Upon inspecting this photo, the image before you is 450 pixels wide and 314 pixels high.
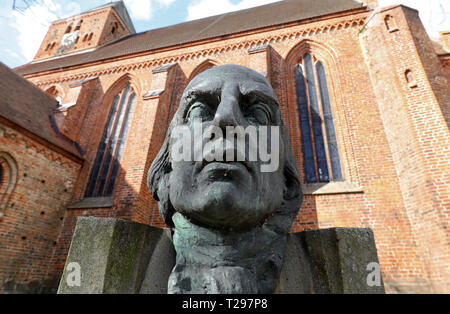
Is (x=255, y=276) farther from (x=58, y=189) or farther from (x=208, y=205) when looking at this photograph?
(x=58, y=189)

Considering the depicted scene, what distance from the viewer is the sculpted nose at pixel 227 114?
1063 millimetres

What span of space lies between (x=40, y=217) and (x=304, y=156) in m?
8.91

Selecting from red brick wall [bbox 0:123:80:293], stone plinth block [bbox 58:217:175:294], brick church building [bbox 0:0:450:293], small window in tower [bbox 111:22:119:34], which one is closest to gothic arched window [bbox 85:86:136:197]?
brick church building [bbox 0:0:450:293]

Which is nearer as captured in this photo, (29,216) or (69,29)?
(29,216)

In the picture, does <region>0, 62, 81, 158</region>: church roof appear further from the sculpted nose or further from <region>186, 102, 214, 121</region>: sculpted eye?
the sculpted nose

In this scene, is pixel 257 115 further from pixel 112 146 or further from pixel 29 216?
pixel 112 146

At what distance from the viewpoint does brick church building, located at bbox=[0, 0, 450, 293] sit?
5344 millimetres

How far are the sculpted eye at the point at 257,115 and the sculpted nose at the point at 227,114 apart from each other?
0.50 feet

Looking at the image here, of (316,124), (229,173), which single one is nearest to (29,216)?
(229,173)

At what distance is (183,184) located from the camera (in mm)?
1097

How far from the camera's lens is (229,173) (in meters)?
1.00

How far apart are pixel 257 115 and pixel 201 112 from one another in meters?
0.32

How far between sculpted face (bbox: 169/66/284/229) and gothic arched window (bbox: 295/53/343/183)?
6.31 m

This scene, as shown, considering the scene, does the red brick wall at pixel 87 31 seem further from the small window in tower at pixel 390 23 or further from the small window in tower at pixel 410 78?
the small window in tower at pixel 410 78
